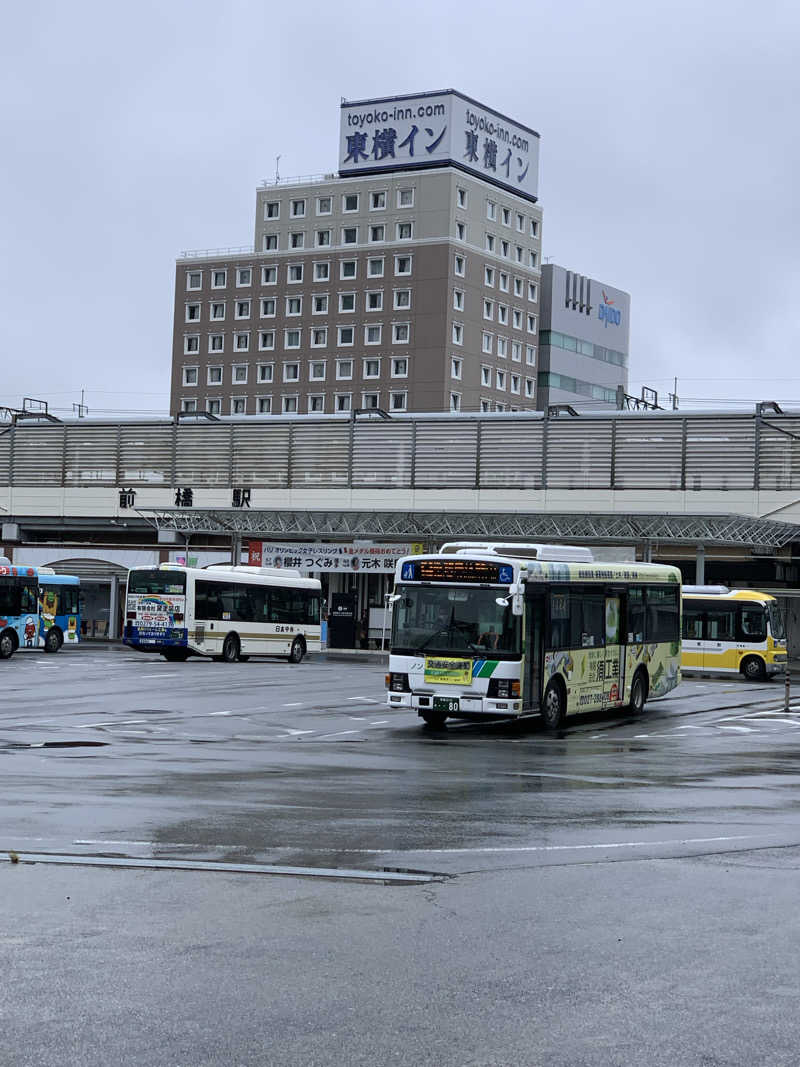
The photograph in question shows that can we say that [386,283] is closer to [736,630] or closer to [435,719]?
[736,630]

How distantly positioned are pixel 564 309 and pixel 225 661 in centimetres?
8683

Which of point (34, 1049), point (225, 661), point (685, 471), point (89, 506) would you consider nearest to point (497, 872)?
point (34, 1049)

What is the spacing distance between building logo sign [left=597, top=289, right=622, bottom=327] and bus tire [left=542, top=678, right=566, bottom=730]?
109560 millimetres

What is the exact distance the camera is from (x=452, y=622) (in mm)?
23531

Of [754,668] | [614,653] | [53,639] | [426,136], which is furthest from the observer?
[426,136]

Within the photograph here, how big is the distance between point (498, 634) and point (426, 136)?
96.3 metres

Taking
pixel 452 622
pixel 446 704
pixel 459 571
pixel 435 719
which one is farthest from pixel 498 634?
pixel 435 719

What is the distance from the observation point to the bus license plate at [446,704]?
23281 millimetres

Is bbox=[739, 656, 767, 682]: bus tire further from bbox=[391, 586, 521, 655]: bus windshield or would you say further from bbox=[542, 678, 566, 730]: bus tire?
bbox=[391, 586, 521, 655]: bus windshield

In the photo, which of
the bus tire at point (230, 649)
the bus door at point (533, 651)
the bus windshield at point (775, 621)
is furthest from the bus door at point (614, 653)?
the bus tire at point (230, 649)

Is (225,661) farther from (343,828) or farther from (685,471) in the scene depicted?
(343,828)

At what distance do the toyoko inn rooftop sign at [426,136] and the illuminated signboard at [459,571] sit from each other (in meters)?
93.3

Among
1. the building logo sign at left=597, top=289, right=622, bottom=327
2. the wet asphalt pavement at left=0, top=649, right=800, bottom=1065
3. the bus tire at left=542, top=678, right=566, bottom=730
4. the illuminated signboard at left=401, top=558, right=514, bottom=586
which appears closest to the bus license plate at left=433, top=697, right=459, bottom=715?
the bus tire at left=542, top=678, right=566, bottom=730

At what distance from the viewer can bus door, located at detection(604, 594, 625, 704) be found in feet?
87.5
